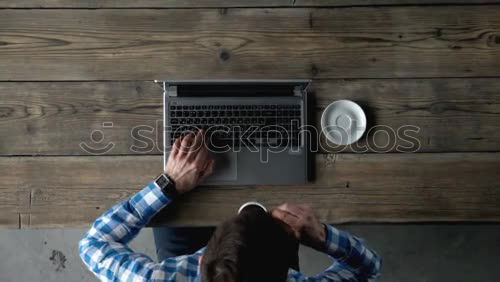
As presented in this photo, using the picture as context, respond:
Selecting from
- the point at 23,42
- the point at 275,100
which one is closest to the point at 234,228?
the point at 275,100

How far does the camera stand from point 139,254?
1.13m

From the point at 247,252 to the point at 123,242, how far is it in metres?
0.51

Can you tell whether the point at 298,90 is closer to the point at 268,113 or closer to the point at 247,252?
the point at 268,113

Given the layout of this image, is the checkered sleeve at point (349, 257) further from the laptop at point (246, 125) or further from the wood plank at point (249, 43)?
the wood plank at point (249, 43)

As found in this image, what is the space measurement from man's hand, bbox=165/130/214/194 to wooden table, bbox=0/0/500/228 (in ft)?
0.16

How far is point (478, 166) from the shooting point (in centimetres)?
124

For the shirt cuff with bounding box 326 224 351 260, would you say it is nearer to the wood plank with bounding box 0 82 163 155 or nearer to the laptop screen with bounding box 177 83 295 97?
the laptop screen with bounding box 177 83 295 97

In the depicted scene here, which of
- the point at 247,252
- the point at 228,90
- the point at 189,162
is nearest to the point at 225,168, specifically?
the point at 189,162

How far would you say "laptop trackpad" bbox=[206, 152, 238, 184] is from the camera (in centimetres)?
122

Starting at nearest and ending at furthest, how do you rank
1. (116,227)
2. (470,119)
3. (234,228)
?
1. (234,228)
2. (116,227)
3. (470,119)

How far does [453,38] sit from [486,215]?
0.50m

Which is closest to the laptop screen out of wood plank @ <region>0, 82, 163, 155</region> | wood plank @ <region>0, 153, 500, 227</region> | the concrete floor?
wood plank @ <region>0, 82, 163, 155</region>

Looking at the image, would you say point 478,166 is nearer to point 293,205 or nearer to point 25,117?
point 293,205

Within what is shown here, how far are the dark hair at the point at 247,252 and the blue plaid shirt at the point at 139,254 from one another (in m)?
0.24
